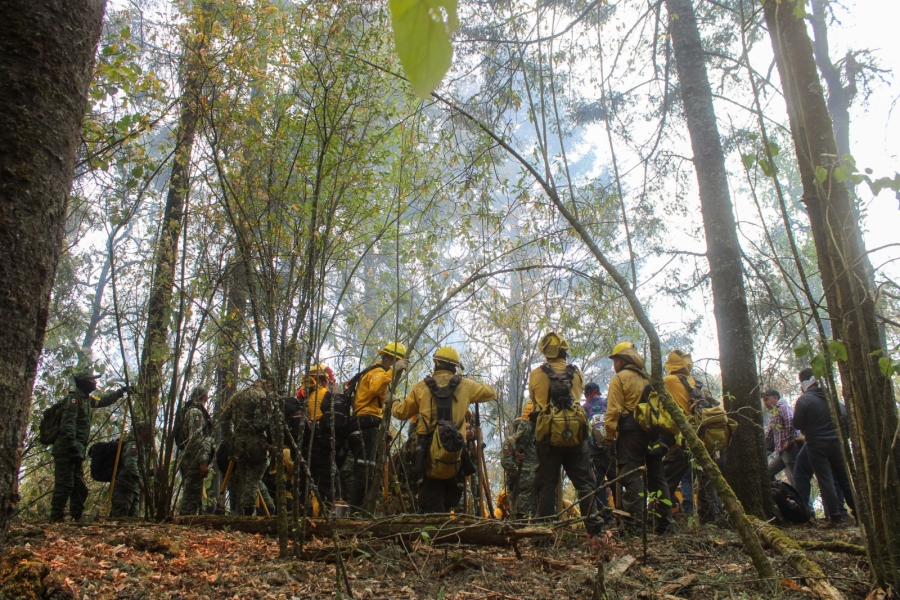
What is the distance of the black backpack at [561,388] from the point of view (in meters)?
4.98

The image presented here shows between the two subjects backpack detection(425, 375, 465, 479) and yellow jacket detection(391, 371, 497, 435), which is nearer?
backpack detection(425, 375, 465, 479)

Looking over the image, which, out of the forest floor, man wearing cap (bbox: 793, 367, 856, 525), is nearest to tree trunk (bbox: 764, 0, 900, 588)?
the forest floor

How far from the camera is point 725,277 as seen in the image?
6199 millimetres

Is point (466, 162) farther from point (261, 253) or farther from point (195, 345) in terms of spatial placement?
point (195, 345)

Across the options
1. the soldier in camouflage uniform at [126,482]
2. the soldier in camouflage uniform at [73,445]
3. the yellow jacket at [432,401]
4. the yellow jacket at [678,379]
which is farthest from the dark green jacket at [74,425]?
the yellow jacket at [678,379]

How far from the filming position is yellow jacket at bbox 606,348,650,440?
5191mm

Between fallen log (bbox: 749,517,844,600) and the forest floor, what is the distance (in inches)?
2.4

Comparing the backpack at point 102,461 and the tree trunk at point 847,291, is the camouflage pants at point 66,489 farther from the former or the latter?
the tree trunk at point 847,291

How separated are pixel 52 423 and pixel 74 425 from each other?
0.21 meters

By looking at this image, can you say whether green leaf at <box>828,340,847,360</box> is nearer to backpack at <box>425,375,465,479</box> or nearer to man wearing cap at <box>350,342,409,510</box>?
backpack at <box>425,375,465,479</box>

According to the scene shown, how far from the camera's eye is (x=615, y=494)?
6.26 meters

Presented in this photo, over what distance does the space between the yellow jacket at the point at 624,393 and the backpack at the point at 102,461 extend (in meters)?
5.49

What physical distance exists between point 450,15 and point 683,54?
765cm

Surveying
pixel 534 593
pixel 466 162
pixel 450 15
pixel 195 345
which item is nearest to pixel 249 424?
pixel 195 345
